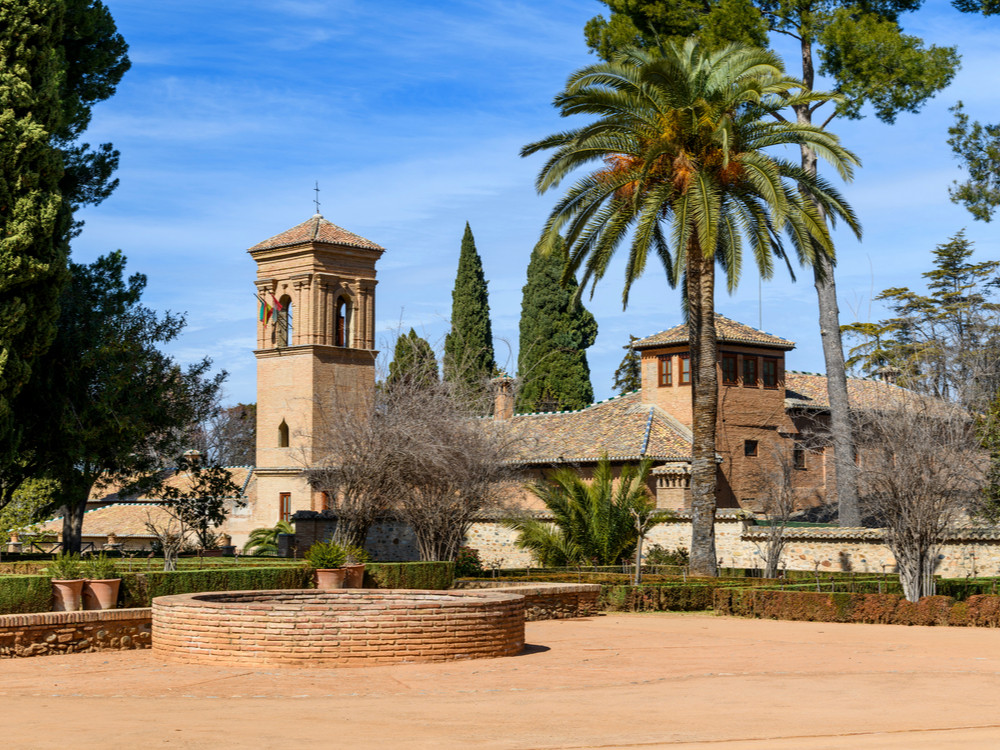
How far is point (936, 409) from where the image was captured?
3147 centimetres

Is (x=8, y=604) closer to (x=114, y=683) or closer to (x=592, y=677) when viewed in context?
(x=114, y=683)

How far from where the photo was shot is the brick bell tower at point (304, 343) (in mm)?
42844

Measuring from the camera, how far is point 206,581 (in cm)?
1786

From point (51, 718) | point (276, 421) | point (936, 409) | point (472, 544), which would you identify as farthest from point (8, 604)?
point (276, 421)

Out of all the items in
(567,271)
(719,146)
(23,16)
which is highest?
(23,16)

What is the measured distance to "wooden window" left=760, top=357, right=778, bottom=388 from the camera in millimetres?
38906

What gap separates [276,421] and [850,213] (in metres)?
→ 24.6

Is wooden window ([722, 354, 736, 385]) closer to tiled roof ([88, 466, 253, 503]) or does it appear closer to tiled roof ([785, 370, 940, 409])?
tiled roof ([785, 370, 940, 409])

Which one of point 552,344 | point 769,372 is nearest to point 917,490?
point 769,372

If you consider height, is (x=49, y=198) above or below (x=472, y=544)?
above

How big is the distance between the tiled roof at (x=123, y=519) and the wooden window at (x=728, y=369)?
22.6 m

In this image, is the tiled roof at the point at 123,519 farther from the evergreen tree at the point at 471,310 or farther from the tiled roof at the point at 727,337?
the tiled roof at the point at 727,337

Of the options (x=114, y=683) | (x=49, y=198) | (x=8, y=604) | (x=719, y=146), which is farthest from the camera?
(x=719, y=146)

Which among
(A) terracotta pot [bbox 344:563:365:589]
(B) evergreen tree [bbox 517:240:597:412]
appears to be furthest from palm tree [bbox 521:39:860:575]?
(B) evergreen tree [bbox 517:240:597:412]
